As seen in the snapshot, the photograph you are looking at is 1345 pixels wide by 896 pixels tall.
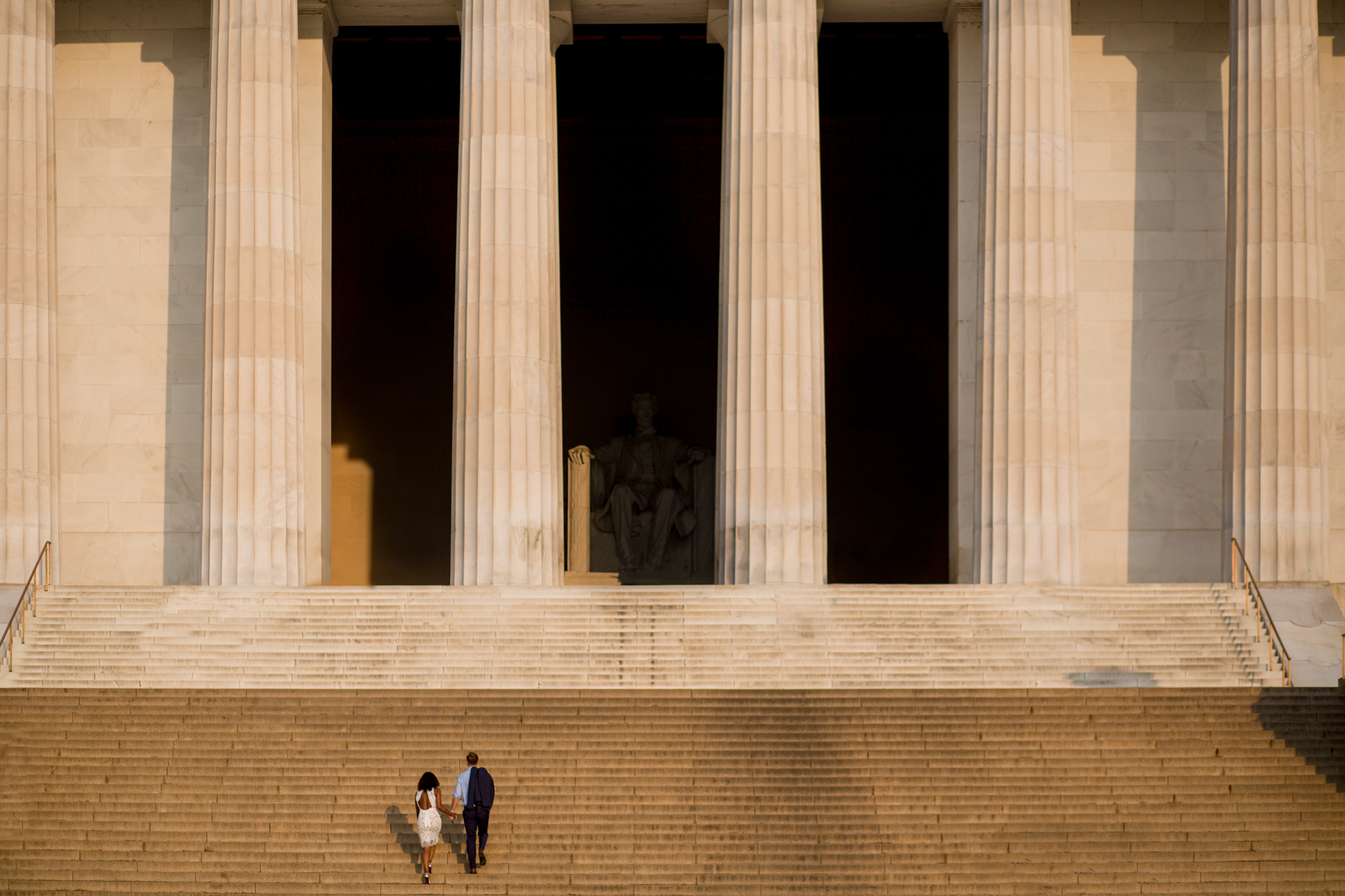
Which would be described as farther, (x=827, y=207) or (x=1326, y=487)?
(x=827, y=207)

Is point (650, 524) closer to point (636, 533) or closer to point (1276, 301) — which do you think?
point (636, 533)

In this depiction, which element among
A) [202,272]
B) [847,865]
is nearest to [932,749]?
[847,865]

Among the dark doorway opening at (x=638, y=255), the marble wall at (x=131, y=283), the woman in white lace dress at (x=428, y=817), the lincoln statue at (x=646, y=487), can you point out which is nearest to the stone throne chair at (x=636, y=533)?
the lincoln statue at (x=646, y=487)

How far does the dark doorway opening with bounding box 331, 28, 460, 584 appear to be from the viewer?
45.0 m

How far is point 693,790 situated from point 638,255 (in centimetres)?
2637

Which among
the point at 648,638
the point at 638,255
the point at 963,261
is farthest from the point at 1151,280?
the point at 638,255

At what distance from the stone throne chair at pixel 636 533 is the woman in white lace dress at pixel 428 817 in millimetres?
20239

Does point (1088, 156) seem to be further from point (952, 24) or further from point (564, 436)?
point (564, 436)

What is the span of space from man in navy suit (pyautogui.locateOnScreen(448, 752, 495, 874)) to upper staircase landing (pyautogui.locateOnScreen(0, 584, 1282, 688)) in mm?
7501

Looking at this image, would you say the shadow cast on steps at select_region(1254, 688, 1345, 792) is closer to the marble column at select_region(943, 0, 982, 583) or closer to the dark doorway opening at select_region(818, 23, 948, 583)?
the marble column at select_region(943, 0, 982, 583)

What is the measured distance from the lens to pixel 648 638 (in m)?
29.4

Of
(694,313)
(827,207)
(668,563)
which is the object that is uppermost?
(827,207)

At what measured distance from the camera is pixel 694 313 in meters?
46.8

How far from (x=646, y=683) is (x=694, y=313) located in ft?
65.8
